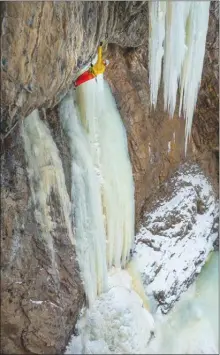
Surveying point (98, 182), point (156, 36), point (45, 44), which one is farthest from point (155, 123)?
point (45, 44)

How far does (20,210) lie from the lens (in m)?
3.01

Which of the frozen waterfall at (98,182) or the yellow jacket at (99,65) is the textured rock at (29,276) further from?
the yellow jacket at (99,65)

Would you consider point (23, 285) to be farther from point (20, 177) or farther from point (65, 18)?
point (65, 18)

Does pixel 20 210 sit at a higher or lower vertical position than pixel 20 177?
lower

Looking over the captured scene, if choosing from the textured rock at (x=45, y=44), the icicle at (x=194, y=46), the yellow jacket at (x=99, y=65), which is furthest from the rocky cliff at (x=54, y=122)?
the icicle at (x=194, y=46)

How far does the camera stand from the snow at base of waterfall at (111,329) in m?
3.40

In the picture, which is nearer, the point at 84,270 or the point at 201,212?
the point at 84,270

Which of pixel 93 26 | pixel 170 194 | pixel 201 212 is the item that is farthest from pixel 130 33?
pixel 201 212

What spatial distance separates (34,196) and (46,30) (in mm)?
1113

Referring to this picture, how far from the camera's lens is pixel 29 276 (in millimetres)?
3090

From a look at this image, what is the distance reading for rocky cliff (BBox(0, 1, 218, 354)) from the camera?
2363mm

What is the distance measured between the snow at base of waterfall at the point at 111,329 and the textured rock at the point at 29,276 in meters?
0.11

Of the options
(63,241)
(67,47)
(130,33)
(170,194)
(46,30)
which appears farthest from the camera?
(170,194)

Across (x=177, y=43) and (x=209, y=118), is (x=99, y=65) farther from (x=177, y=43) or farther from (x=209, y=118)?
(x=209, y=118)
